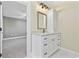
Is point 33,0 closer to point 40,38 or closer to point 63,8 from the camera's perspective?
point 40,38

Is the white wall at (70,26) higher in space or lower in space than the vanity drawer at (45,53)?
higher

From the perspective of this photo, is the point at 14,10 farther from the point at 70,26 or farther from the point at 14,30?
the point at 70,26

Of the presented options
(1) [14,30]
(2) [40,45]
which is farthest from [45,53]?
(1) [14,30]

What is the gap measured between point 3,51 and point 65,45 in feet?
10.8

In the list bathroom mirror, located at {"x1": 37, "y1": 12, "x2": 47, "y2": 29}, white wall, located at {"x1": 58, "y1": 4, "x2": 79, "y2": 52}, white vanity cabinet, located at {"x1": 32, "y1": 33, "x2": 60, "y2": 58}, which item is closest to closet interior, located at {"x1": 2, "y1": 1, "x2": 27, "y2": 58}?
white vanity cabinet, located at {"x1": 32, "y1": 33, "x2": 60, "y2": 58}

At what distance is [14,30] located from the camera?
101 inches

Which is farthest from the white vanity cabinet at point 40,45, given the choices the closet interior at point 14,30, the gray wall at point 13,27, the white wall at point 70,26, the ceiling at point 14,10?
the white wall at point 70,26

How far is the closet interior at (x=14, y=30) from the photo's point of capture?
2.26 meters

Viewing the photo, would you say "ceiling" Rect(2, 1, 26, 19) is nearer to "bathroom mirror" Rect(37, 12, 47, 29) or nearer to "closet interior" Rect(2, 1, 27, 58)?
"closet interior" Rect(2, 1, 27, 58)

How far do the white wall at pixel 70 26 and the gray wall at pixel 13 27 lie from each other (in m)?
2.41

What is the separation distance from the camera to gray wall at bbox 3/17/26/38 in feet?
7.37

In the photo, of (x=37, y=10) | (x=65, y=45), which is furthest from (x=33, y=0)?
(x=65, y=45)

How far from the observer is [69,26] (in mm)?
4629

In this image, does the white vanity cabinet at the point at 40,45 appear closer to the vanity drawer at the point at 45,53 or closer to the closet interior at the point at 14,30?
the vanity drawer at the point at 45,53
